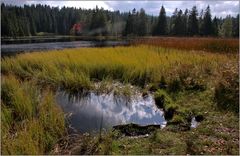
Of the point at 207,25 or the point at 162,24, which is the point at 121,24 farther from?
the point at 207,25

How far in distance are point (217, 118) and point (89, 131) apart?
2.41 meters

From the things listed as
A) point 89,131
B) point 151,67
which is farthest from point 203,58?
point 89,131

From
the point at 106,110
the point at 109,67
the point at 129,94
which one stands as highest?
the point at 109,67

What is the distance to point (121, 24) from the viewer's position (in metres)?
58.8

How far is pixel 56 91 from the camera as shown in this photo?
753cm

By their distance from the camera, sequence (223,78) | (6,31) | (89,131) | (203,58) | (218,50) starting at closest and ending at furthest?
(89,131) → (223,78) → (203,58) → (218,50) → (6,31)

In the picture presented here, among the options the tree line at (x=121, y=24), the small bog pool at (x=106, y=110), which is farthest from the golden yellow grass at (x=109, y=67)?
the tree line at (x=121, y=24)

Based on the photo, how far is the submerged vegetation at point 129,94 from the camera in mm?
3955

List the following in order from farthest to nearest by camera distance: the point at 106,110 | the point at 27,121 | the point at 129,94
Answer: the point at 129,94 < the point at 106,110 < the point at 27,121

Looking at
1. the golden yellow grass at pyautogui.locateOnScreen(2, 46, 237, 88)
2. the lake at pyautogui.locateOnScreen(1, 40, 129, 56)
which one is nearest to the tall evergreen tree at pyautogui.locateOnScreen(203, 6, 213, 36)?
the lake at pyautogui.locateOnScreen(1, 40, 129, 56)

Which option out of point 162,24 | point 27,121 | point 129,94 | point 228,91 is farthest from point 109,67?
point 162,24

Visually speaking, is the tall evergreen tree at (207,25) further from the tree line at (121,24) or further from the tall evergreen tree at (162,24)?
the tall evergreen tree at (162,24)

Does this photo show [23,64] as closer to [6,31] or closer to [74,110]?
[74,110]

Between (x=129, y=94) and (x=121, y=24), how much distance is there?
52940 millimetres
